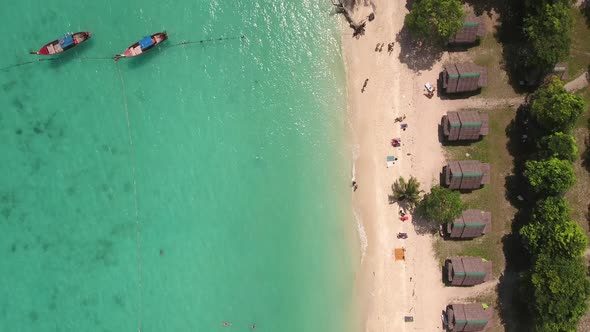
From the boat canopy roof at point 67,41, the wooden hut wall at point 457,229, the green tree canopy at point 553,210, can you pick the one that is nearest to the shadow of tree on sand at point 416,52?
the wooden hut wall at point 457,229

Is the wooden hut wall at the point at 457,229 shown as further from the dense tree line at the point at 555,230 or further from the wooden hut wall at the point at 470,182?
the dense tree line at the point at 555,230

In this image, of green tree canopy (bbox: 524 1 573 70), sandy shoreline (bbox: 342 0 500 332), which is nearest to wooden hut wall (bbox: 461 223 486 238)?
sandy shoreline (bbox: 342 0 500 332)

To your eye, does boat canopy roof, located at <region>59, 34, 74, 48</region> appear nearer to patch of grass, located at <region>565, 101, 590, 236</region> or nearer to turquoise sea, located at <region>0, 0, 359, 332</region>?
turquoise sea, located at <region>0, 0, 359, 332</region>

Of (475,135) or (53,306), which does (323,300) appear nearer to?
(475,135)

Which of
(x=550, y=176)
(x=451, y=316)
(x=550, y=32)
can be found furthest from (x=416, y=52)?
(x=451, y=316)

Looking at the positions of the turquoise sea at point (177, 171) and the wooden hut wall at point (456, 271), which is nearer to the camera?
the wooden hut wall at point (456, 271)

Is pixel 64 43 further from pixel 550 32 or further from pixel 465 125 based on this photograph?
pixel 550 32
